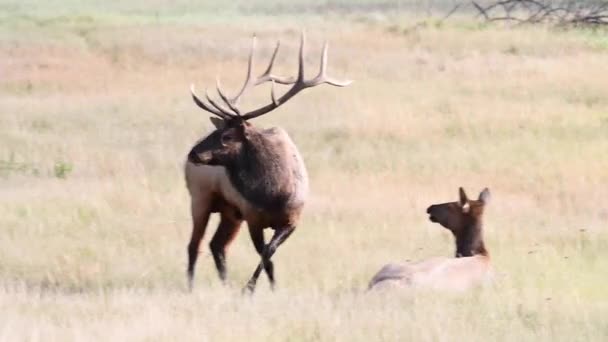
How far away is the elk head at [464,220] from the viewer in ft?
35.3

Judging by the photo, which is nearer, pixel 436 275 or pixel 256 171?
pixel 436 275

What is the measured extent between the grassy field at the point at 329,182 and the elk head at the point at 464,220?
0.37m

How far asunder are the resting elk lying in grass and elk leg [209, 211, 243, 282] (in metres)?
1.44

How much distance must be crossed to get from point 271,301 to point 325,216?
4.41 metres

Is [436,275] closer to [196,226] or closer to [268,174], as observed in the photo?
[268,174]

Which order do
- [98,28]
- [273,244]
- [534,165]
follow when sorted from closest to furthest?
1. [273,244]
2. [534,165]
3. [98,28]

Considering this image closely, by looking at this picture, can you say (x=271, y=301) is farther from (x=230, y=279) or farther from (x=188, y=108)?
(x=188, y=108)

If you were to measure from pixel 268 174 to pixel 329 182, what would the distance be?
16.6ft

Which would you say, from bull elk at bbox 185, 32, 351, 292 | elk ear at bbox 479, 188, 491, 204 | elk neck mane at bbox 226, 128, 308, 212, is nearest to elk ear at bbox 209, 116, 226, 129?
bull elk at bbox 185, 32, 351, 292

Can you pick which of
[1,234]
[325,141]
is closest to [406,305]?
[1,234]

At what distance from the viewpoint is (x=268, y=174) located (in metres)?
10.4

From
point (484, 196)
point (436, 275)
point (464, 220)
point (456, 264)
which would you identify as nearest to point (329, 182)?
point (484, 196)

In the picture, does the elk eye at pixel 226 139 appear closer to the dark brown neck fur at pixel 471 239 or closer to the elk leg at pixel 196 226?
the elk leg at pixel 196 226

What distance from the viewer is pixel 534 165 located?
16.4 meters
